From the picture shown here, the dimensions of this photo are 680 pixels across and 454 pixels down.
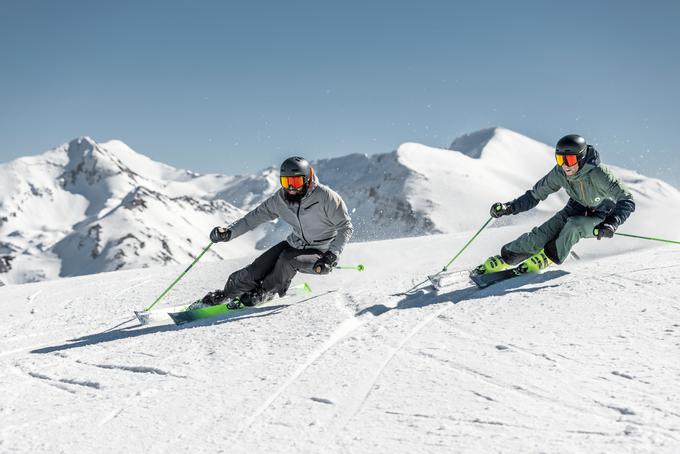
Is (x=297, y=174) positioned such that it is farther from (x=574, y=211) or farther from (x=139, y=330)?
(x=574, y=211)

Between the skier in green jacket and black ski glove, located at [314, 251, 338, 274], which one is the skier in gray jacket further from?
the skier in green jacket

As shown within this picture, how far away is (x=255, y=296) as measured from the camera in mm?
7168

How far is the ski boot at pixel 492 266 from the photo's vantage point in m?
7.41

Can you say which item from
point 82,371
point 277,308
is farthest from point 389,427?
point 277,308

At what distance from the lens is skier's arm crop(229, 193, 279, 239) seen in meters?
7.59

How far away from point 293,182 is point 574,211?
3.72 metres

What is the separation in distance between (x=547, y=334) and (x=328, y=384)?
1936 millimetres

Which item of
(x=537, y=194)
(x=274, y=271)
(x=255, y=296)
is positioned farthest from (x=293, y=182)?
(x=537, y=194)

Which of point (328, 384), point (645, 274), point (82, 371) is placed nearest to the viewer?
point (328, 384)

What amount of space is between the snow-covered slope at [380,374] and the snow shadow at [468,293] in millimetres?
35

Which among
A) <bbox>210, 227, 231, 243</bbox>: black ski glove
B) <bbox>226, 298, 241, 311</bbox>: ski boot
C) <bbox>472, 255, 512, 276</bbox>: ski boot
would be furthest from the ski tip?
<bbox>472, 255, 512, 276</bbox>: ski boot

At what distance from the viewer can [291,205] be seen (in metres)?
7.32

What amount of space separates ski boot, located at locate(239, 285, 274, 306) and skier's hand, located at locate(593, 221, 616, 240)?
13.2 feet

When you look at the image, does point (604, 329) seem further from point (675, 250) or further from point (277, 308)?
point (675, 250)
